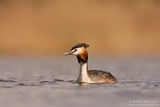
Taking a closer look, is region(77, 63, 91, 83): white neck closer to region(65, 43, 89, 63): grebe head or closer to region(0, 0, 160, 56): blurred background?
region(65, 43, 89, 63): grebe head

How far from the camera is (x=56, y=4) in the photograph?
56.3 m

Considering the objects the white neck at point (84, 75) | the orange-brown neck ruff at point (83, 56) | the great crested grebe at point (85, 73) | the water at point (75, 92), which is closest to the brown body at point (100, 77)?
the great crested grebe at point (85, 73)

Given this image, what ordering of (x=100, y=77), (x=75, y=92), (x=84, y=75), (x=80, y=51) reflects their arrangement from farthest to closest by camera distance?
(x=100, y=77) < (x=84, y=75) < (x=80, y=51) < (x=75, y=92)

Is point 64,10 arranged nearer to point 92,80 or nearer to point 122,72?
point 122,72

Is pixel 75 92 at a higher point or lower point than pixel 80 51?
lower

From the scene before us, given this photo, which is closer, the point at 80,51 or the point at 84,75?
the point at 80,51

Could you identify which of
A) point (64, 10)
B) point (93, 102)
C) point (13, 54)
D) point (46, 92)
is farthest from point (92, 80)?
point (64, 10)

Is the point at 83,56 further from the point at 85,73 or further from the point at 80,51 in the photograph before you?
the point at 85,73

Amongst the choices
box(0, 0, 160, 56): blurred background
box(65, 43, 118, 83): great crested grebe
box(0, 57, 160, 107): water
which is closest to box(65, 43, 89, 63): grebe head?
box(65, 43, 118, 83): great crested grebe

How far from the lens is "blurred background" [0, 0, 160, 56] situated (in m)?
48.4

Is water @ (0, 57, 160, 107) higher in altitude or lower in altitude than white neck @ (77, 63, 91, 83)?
lower

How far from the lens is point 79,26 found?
5172 cm

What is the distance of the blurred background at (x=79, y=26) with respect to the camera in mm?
48406

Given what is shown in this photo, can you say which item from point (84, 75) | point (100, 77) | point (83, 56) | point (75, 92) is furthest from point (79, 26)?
point (75, 92)
